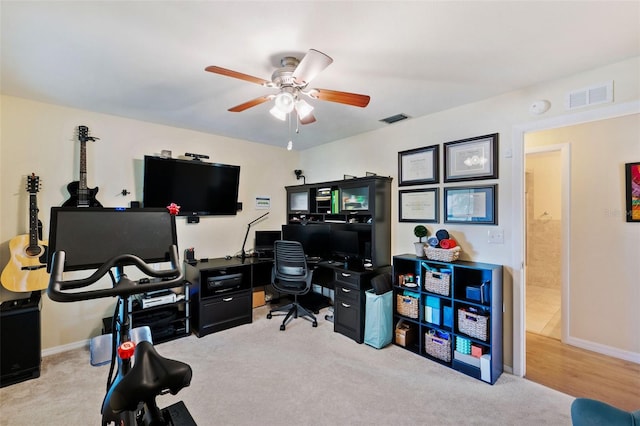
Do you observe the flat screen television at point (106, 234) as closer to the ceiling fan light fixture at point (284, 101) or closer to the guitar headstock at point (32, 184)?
the ceiling fan light fixture at point (284, 101)

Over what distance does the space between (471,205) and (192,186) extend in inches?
129

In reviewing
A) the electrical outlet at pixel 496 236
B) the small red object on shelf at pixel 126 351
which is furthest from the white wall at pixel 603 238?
the small red object on shelf at pixel 126 351

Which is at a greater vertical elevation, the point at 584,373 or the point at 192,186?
the point at 192,186

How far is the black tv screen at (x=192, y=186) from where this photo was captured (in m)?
3.26

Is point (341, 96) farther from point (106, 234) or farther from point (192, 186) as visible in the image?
point (192, 186)

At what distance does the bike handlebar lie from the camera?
99 centimetres

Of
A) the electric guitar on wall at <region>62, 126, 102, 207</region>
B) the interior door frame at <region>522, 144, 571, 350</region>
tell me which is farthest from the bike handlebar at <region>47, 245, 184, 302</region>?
the interior door frame at <region>522, 144, 571, 350</region>

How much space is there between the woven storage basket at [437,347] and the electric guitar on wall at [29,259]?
3.73m

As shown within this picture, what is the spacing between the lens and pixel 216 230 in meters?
3.98

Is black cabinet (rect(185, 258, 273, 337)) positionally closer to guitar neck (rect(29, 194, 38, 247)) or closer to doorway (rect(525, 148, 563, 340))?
guitar neck (rect(29, 194, 38, 247))

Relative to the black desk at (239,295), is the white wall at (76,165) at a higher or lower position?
higher

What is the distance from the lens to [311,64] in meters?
1.66

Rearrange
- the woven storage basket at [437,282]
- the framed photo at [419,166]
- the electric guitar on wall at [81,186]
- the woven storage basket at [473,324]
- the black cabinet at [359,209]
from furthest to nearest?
1. the black cabinet at [359,209]
2. the framed photo at [419,166]
3. the electric guitar on wall at [81,186]
4. the woven storage basket at [437,282]
5. the woven storage basket at [473,324]

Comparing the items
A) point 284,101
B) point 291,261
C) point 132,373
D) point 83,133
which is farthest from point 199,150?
point 132,373
